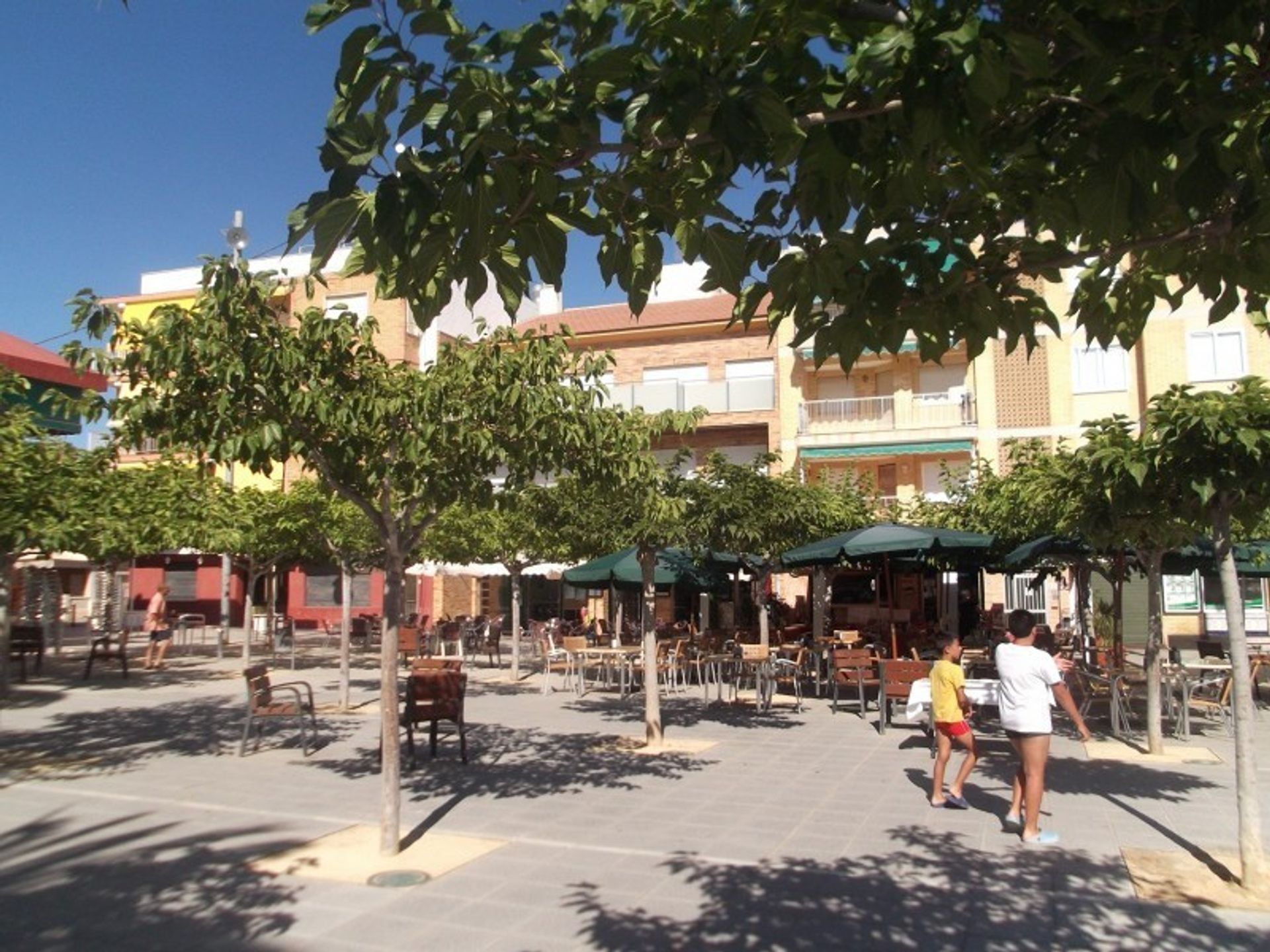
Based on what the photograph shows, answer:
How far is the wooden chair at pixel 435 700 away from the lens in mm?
10172

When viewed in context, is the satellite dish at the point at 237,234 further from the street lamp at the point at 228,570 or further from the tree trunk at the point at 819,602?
the tree trunk at the point at 819,602

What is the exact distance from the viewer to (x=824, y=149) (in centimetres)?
281

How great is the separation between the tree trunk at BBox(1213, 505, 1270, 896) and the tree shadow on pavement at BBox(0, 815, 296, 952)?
212 inches

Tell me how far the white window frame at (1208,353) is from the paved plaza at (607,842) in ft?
57.2

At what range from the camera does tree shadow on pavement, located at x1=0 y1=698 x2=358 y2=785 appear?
10.3m

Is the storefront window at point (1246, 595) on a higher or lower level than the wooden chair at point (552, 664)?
higher

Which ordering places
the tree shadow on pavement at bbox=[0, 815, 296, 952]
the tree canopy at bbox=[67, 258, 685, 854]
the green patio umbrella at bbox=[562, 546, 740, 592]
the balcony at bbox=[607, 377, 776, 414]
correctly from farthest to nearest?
1. the balcony at bbox=[607, 377, 776, 414]
2. the green patio umbrella at bbox=[562, 546, 740, 592]
3. the tree canopy at bbox=[67, 258, 685, 854]
4. the tree shadow on pavement at bbox=[0, 815, 296, 952]

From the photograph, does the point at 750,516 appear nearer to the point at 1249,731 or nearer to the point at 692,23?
the point at 1249,731

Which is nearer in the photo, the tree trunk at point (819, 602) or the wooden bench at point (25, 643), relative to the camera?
the tree trunk at point (819, 602)

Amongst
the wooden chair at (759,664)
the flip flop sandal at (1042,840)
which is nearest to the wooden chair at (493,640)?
the wooden chair at (759,664)

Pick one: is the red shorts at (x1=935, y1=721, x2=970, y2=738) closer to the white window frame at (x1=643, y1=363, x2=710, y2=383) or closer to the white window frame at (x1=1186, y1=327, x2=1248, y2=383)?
the white window frame at (x1=1186, y1=327, x2=1248, y2=383)

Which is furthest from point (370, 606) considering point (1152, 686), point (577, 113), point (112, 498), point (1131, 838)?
point (577, 113)

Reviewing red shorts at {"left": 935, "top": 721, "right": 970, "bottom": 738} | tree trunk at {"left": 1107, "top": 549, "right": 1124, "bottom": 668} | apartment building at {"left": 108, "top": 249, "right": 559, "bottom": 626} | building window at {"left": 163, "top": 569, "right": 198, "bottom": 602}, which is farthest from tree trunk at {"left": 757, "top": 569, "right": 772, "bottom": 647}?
building window at {"left": 163, "top": 569, "right": 198, "bottom": 602}

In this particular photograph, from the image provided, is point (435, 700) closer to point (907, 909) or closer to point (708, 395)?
point (907, 909)
